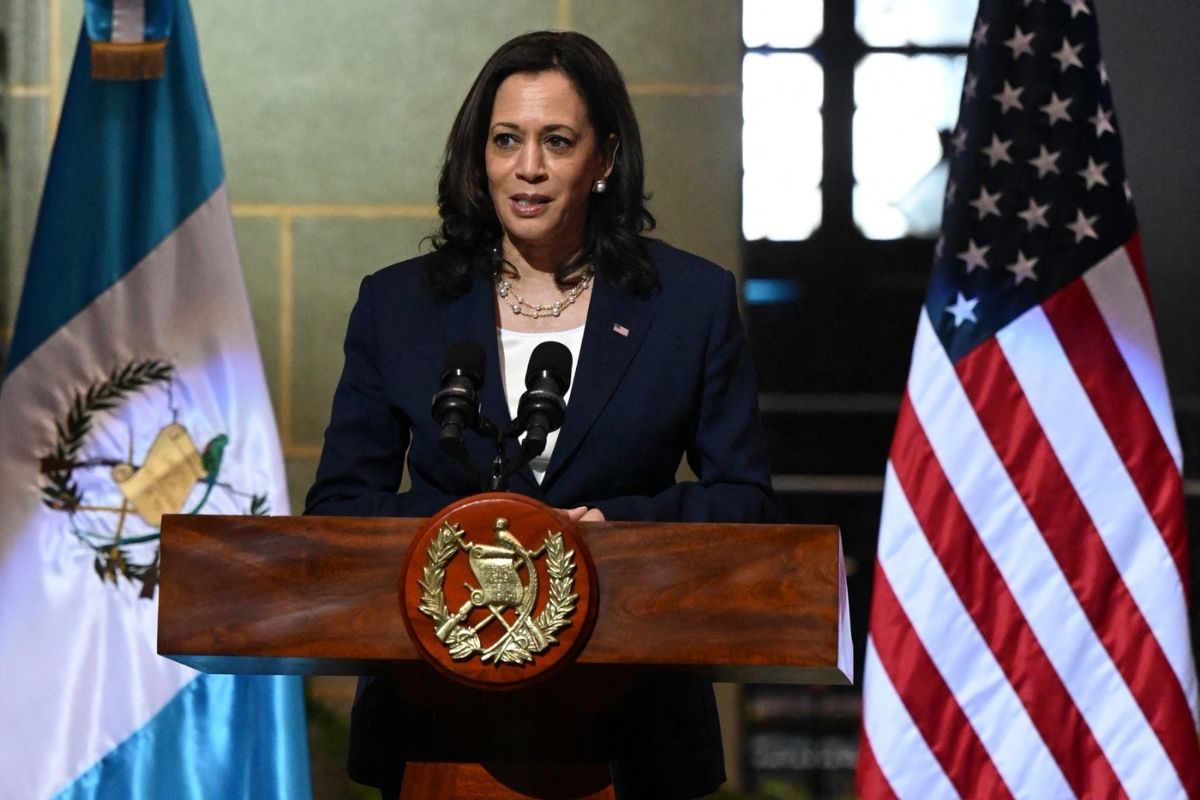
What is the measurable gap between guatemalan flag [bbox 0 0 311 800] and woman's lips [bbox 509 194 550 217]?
1.51m

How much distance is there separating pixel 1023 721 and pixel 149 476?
6.57 ft

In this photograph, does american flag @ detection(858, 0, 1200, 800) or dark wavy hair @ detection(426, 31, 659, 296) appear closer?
dark wavy hair @ detection(426, 31, 659, 296)

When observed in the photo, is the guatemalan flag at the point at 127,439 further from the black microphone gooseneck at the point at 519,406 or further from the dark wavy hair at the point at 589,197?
the black microphone gooseneck at the point at 519,406

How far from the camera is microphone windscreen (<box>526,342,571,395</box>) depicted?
1776mm

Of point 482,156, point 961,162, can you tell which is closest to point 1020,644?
point 961,162

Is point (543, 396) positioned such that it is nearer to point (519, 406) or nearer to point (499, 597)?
point (519, 406)

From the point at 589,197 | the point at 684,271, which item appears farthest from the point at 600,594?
the point at 589,197

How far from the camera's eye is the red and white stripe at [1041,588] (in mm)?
3506

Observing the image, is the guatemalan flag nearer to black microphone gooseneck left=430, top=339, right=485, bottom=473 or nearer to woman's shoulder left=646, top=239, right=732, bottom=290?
woman's shoulder left=646, top=239, right=732, bottom=290

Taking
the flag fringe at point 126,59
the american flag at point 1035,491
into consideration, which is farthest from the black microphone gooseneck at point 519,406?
the flag fringe at point 126,59

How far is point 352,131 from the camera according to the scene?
421 centimetres

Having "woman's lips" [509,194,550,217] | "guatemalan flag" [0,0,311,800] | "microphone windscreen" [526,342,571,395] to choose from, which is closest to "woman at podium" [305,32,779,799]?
"woman's lips" [509,194,550,217]

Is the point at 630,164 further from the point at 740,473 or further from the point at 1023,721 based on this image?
the point at 1023,721

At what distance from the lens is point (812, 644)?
1.60 m
